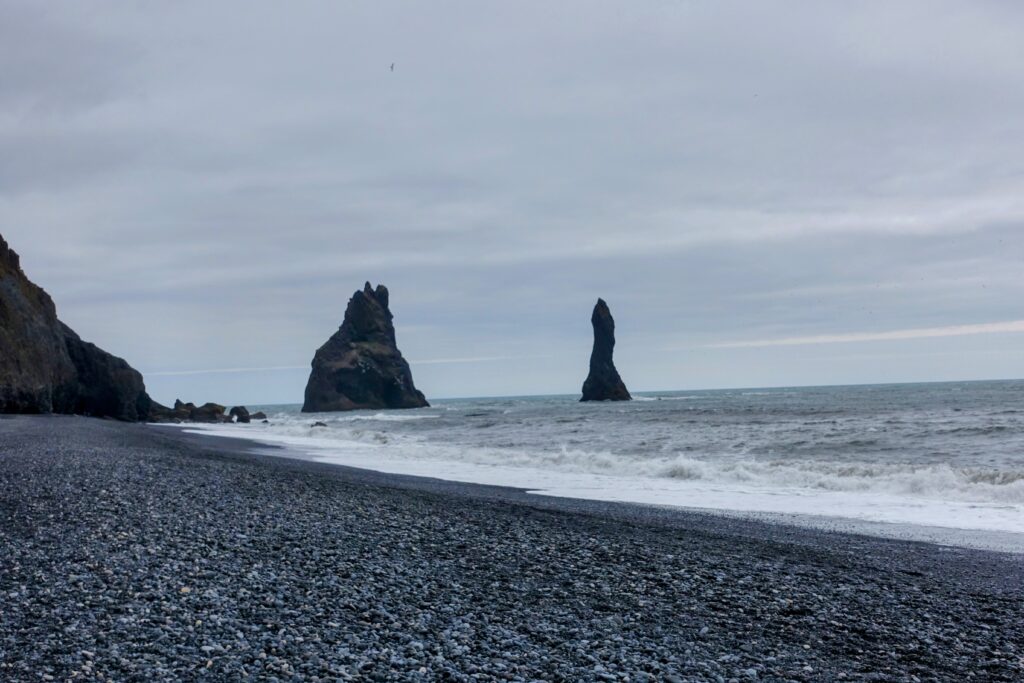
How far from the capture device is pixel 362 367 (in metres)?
131

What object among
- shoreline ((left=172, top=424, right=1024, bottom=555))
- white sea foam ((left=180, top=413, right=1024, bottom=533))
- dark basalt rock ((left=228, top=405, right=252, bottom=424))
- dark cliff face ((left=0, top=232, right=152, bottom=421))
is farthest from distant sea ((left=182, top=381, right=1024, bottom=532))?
dark basalt rock ((left=228, top=405, right=252, bottom=424))

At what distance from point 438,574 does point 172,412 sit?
77.4 meters

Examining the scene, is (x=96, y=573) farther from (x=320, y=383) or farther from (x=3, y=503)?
(x=320, y=383)

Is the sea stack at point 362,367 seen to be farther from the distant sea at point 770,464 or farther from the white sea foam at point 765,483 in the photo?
the white sea foam at point 765,483

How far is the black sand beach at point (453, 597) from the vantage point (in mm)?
5875

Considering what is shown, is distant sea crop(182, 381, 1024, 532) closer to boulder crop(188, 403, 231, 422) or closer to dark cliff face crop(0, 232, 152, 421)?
dark cliff face crop(0, 232, 152, 421)

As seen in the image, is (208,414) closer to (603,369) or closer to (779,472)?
(779,472)

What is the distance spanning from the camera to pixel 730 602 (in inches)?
318

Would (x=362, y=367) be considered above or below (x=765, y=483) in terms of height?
above

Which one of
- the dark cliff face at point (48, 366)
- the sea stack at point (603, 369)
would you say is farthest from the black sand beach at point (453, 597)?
the sea stack at point (603, 369)

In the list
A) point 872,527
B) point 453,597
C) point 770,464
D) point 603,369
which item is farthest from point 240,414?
point 453,597

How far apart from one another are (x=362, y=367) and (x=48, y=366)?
8292cm

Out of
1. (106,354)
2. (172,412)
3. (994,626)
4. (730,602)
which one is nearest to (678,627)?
(730,602)

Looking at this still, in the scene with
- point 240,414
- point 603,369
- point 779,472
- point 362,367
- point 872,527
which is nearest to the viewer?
point 872,527
